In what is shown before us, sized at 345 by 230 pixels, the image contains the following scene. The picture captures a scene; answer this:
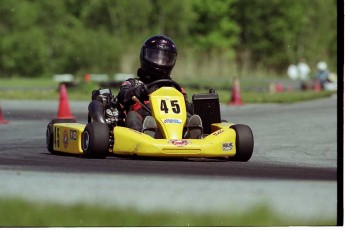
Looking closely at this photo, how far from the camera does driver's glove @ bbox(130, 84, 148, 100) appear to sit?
11461 millimetres

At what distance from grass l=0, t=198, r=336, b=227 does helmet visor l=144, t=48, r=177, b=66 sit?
422cm

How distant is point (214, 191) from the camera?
8.71 meters

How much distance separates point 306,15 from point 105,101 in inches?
1744

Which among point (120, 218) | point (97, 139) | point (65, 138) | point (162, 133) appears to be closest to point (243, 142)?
point (162, 133)

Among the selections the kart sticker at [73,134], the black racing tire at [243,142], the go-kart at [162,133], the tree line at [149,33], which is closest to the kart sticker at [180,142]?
the go-kart at [162,133]

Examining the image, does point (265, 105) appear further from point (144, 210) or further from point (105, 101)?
point (144, 210)

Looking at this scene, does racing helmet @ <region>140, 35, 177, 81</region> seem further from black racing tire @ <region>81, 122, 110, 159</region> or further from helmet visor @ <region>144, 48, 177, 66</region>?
black racing tire @ <region>81, 122, 110, 159</region>

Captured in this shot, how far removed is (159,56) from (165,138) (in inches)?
44.5

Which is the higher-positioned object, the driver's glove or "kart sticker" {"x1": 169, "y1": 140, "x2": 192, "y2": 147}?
the driver's glove

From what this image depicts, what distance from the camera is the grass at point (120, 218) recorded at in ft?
23.0

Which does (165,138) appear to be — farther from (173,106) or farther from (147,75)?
(147,75)

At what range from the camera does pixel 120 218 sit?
7086 millimetres

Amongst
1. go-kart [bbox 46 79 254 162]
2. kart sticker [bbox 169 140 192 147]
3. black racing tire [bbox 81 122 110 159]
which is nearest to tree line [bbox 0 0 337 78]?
go-kart [bbox 46 79 254 162]

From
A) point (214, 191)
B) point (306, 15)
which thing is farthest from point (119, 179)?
point (306, 15)
